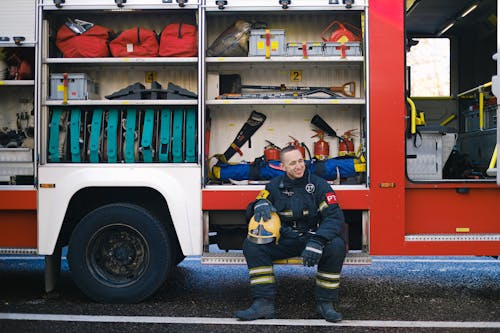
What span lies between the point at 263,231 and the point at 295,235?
293 millimetres

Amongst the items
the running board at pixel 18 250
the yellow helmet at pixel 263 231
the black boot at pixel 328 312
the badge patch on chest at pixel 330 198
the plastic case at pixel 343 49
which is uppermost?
the plastic case at pixel 343 49

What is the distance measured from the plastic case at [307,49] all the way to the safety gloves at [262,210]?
151cm

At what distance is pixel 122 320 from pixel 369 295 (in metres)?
2.34

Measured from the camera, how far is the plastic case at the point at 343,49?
5406 mm

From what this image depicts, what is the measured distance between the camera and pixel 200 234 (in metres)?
5.13

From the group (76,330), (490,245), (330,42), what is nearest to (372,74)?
(330,42)

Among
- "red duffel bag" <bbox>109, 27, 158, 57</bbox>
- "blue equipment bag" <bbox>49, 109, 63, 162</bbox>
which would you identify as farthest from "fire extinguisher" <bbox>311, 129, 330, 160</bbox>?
"blue equipment bag" <bbox>49, 109, 63, 162</bbox>

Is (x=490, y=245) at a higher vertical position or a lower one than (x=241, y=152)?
lower

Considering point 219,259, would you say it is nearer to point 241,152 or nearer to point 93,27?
point 241,152

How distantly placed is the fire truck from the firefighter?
0.37 m

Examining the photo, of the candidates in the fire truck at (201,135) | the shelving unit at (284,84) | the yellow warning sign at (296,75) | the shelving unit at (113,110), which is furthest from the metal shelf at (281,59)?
the yellow warning sign at (296,75)

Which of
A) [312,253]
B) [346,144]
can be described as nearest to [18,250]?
[312,253]

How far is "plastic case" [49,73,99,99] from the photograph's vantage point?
5.41m

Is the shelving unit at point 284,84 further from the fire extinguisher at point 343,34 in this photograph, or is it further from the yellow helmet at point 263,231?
the yellow helmet at point 263,231
